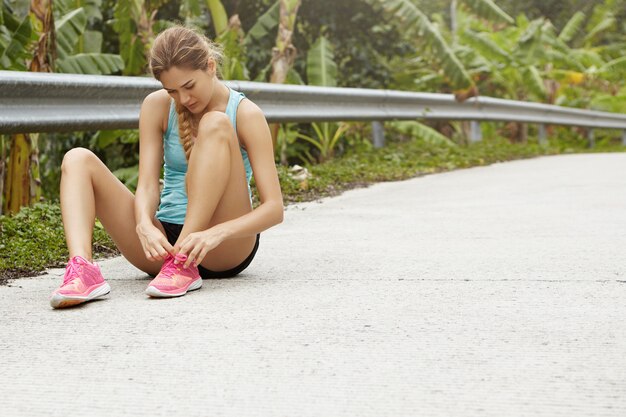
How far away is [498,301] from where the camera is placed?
3.12 metres

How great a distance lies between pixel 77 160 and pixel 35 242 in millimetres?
1181

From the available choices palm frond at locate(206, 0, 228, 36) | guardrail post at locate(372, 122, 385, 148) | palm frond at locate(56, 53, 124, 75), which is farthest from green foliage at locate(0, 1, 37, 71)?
guardrail post at locate(372, 122, 385, 148)

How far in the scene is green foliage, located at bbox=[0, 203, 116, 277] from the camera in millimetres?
4195

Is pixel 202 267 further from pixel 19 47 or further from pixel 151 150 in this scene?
pixel 19 47

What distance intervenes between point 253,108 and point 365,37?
11.1 m

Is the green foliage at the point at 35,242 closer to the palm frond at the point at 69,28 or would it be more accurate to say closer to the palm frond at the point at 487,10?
the palm frond at the point at 69,28

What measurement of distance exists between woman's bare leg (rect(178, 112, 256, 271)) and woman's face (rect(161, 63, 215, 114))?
10 cm

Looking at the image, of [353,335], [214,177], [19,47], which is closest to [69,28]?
[19,47]

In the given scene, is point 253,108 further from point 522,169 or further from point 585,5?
point 585,5

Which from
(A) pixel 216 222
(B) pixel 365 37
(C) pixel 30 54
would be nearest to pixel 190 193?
(A) pixel 216 222

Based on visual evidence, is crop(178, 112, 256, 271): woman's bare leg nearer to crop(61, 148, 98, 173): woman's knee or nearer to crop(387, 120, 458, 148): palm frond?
crop(61, 148, 98, 173): woman's knee

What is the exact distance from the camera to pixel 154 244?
11.4 ft

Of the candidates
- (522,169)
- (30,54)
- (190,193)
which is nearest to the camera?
(190,193)


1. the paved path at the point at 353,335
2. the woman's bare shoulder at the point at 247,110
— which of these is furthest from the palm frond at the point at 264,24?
the woman's bare shoulder at the point at 247,110
